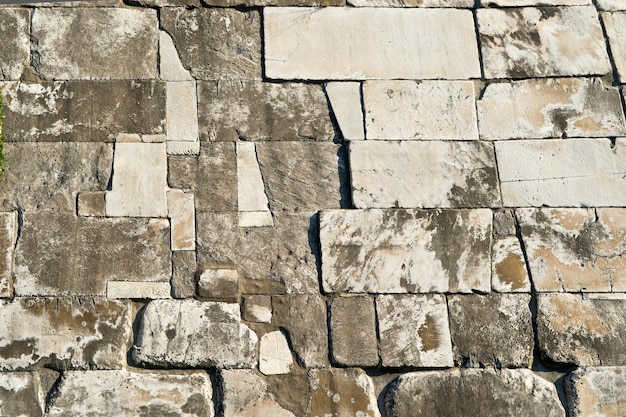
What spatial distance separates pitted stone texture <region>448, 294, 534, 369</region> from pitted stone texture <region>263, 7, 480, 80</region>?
1.26 metres

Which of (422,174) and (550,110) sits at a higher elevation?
(550,110)

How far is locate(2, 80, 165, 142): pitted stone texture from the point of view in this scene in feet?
14.5

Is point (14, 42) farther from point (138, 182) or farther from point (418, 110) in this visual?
point (418, 110)

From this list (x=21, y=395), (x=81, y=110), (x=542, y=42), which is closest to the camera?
(x=21, y=395)

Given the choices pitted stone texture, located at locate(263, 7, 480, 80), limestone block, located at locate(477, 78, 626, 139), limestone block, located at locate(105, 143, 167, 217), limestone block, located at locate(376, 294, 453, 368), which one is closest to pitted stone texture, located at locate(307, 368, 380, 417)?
limestone block, located at locate(376, 294, 453, 368)

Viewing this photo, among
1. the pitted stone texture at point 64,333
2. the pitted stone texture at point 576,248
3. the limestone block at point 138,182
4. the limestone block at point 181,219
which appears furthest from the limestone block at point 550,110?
the pitted stone texture at point 64,333

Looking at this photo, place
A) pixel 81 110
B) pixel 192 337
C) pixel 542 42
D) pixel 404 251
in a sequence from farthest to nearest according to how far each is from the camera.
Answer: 1. pixel 542 42
2. pixel 81 110
3. pixel 404 251
4. pixel 192 337

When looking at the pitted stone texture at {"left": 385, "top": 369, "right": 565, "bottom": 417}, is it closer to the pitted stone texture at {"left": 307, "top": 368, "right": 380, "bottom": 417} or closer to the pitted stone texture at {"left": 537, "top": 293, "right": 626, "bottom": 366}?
the pitted stone texture at {"left": 307, "top": 368, "right": 380, "bottom": 417}

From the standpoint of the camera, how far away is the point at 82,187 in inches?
171

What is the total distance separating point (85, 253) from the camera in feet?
13.9

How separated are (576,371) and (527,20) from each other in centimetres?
198

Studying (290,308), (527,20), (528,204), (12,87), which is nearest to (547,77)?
(527,20)

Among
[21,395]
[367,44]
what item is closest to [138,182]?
[21,395]

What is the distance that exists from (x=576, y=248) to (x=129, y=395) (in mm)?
2360
